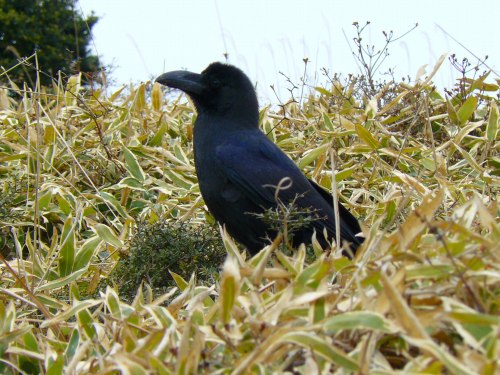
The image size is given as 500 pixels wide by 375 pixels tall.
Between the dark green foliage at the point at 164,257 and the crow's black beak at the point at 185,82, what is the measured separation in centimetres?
76

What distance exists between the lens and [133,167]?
436cm

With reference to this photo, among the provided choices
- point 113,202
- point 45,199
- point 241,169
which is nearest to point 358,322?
point 241,169

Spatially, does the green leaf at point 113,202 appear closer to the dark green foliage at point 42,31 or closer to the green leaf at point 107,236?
the green leaf at point 107,236

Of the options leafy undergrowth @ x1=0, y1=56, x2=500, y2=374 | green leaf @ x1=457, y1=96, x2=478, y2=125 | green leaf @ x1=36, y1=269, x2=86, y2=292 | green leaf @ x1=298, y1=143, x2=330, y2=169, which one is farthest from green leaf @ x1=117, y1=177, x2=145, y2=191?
green leaf @ x1=457, y1=96, x2=478, y2=125

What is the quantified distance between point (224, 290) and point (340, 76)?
3.91 metres

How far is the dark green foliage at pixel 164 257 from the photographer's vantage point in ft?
10.9

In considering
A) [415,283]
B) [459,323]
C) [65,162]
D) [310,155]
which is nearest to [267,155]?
[310,155]

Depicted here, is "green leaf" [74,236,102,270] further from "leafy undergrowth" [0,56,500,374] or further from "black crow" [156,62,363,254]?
"black crow" [156,62,363,254]

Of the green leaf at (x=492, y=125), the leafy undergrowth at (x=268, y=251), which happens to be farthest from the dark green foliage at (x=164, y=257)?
the green leaf at (x=492, y=125)

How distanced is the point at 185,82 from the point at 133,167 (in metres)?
0.79

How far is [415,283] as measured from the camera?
72.7 inches

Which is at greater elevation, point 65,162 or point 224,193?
point 65,162

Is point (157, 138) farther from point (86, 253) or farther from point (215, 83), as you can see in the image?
point (86, 253)

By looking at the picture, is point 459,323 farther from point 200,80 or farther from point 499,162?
point 499,162
